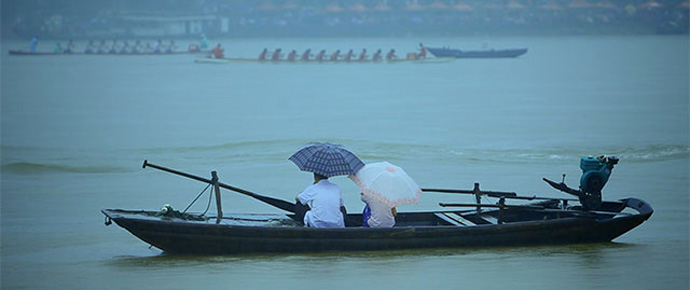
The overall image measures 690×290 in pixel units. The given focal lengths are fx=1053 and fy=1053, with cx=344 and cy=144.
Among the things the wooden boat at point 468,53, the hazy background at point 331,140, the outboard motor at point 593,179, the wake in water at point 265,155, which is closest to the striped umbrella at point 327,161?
the hazy background at point 331,140

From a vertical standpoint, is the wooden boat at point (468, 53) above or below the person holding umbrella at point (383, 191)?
above

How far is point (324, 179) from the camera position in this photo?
989cm

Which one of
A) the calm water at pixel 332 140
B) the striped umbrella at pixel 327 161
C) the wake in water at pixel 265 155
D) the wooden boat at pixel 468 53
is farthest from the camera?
the wooden boat at pixel 468 53

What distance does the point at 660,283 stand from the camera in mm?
9609

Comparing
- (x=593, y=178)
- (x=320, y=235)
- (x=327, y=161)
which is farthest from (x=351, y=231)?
(x=593, y=178)

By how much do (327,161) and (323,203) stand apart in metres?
0.39

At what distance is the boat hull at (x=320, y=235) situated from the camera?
982 centimetres

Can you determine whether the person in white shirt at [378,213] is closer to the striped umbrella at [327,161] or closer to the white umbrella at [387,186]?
the white umbrella at [387,186]

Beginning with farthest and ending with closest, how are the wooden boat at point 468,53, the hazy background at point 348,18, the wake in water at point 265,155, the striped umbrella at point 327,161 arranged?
the hazy background at point 348,18 → the wooden boat at point 468,53 → the wake in water at point 265,155 → the striped umbrella at point 327,161

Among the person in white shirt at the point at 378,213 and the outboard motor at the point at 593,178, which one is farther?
the outboard motor at the point at 593,178

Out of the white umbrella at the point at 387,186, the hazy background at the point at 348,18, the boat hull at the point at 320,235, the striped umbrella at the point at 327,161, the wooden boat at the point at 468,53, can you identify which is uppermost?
the hazy background at the point at 348,18

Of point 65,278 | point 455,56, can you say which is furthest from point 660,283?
point 455,56

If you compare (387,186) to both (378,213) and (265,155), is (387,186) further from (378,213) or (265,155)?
(265,155)

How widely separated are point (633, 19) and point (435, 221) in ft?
324
